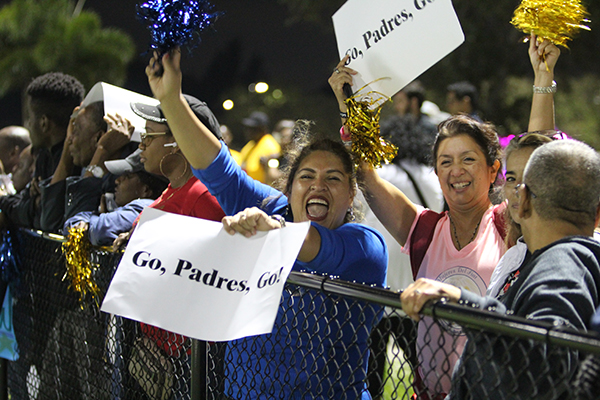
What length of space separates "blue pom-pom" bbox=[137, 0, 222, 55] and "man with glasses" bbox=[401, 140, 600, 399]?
1.28 metres

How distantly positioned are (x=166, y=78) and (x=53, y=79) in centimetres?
269

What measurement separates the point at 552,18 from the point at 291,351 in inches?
70.7

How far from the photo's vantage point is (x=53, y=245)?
3.47m

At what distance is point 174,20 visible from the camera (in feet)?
7.44

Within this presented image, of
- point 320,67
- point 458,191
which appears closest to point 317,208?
point 458,191

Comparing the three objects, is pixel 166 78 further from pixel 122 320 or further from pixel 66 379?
pixel 66 379

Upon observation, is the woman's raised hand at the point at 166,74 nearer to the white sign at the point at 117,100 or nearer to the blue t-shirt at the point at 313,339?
the blue t-shirt at the point at 313,339

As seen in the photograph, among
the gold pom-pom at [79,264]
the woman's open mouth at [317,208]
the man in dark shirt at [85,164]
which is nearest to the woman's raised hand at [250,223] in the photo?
the woman's open mouth at [317,208]

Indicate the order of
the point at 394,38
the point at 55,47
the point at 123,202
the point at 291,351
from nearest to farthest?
1. the point at 291,351
2. the point at 394,38
3. the point at 123,202
4. the point at 55,47

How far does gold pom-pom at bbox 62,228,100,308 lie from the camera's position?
3.03 metres

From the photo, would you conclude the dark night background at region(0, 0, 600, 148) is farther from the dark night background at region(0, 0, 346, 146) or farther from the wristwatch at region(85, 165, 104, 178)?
Result: the wristwatch at region(85, 165, 104, 178)

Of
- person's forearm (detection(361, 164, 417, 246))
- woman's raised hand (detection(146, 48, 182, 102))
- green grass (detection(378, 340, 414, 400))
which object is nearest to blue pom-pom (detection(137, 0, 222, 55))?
woman's raised hand (detection(146, 48, 182, 102))

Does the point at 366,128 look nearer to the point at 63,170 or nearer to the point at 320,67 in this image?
the point at 63,170

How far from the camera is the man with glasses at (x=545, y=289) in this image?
1494 mm
